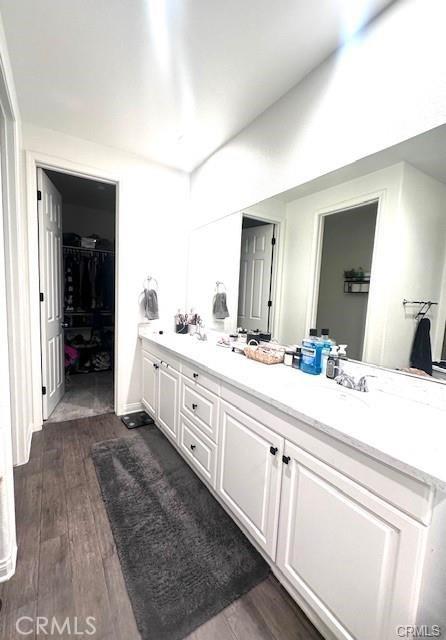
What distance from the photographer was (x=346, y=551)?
2.88ft

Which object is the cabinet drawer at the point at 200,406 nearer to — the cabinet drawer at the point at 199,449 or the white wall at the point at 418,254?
the cabinet drawer at the point at 199,449

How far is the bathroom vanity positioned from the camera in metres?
0.73

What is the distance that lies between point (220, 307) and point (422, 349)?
1.57 metres

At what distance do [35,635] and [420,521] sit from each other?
1.38m

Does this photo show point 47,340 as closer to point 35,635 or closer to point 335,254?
point 35,635

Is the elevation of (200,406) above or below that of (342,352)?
below

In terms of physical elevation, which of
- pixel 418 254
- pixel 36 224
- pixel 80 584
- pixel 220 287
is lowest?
pixel 80 584

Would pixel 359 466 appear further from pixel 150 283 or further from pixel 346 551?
pixel 150 283

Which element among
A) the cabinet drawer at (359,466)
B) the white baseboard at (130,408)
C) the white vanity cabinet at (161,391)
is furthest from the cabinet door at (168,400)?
the cabinet drawer at (359,466)

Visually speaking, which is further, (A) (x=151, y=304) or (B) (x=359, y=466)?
(A) (x=151, y=304)

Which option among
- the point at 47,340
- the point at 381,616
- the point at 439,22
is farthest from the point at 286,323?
the point at 47,340

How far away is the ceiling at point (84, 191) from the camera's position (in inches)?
126
